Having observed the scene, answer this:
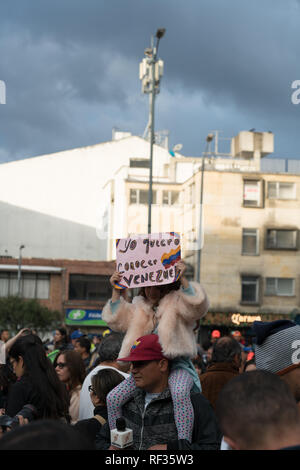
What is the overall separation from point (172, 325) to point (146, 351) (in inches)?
21.3

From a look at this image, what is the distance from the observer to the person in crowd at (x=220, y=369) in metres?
5.79

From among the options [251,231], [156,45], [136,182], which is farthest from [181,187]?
[156,45]

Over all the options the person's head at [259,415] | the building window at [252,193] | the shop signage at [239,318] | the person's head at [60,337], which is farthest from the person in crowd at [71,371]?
the building window at [252,193]

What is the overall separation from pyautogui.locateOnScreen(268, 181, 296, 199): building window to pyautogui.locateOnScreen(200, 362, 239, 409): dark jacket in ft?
134

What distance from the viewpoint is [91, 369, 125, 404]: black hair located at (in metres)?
5.05

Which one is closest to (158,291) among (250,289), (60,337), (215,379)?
(215,379)

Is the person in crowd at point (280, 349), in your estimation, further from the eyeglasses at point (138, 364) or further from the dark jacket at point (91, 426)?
the dark jacket at point (91, 426)

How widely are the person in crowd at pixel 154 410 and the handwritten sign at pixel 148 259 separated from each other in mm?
863

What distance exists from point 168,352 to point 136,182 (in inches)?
1743

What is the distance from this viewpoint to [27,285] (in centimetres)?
5253

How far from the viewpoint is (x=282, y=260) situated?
45.1m

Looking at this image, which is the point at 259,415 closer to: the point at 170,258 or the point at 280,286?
the point at 170,258

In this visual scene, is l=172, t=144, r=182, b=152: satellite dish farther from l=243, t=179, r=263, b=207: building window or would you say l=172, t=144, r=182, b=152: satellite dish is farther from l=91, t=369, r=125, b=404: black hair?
l=91, t=369, r=125, b=404: black hair

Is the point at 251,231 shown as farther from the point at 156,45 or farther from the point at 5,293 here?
the point at 156,45
